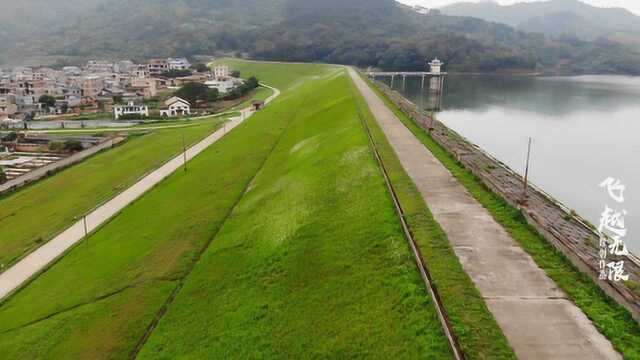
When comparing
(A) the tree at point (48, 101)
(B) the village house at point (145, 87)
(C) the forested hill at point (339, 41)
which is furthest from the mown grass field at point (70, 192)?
(C) the forested hill at point (339, 41)

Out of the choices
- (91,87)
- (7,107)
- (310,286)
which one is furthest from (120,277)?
(91,87)

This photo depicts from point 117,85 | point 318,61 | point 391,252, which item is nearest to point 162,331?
point 391,252

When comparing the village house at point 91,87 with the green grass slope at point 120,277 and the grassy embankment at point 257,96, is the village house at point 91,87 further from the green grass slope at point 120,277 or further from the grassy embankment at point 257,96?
the green grass slope at point 120,277

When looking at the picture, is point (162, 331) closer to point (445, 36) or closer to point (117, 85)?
point (117, 85)

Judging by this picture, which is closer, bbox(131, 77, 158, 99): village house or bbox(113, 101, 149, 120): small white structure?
bbox(113, 101, 149, 120): small white structure

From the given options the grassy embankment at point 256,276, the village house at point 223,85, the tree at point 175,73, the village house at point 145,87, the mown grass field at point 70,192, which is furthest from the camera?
the tree at point 175,73

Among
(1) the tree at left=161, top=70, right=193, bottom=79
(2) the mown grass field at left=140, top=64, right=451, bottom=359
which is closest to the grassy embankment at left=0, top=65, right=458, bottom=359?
(2) the mown grass field at left=140, top=64, right=451, bottom=359

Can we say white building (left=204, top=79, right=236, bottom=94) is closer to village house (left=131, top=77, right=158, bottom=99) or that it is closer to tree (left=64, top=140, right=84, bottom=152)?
village house (left=131, top=77, right=158, bottom=99)
